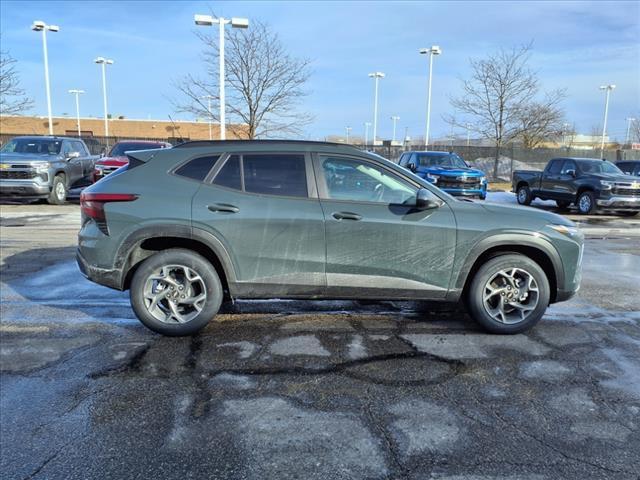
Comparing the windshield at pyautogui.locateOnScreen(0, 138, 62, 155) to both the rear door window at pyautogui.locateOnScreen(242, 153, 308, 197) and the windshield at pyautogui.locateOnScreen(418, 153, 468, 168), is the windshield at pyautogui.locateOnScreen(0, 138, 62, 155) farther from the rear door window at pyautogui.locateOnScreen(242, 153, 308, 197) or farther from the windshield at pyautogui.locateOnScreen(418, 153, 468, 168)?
the rear door window at pyautogui.locateOnScreen(242, 153, 308, 197)

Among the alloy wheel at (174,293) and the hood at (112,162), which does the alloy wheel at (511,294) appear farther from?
the hood at (112,162)

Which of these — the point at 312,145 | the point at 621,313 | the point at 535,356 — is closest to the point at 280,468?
the point at 535,356

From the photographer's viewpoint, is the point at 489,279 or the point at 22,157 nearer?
the point at 489,279

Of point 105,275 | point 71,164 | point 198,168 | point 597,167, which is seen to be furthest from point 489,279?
point 71,164

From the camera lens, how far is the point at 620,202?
597 inches

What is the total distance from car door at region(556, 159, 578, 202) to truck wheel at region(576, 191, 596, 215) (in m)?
0.25

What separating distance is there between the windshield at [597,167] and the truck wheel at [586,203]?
79 centimetres

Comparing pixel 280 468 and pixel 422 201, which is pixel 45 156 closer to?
pixel 422 201

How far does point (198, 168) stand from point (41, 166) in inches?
466

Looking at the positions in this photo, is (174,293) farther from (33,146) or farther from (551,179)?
(551,179)

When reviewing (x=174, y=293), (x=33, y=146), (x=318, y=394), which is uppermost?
(x=33, y=146)

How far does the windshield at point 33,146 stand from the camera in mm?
14922

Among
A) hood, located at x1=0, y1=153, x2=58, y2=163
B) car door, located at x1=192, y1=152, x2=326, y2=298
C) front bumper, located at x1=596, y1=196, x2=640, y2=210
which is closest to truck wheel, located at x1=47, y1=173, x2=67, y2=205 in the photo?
hood, located at x1=0, y1=153, x2=58, y2=163

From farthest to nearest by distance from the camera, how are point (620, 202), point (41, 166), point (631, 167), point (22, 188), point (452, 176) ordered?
point (631, 167) < point (452, 176) < point (620, 202) < point (41, 166) < point (22, 188)
